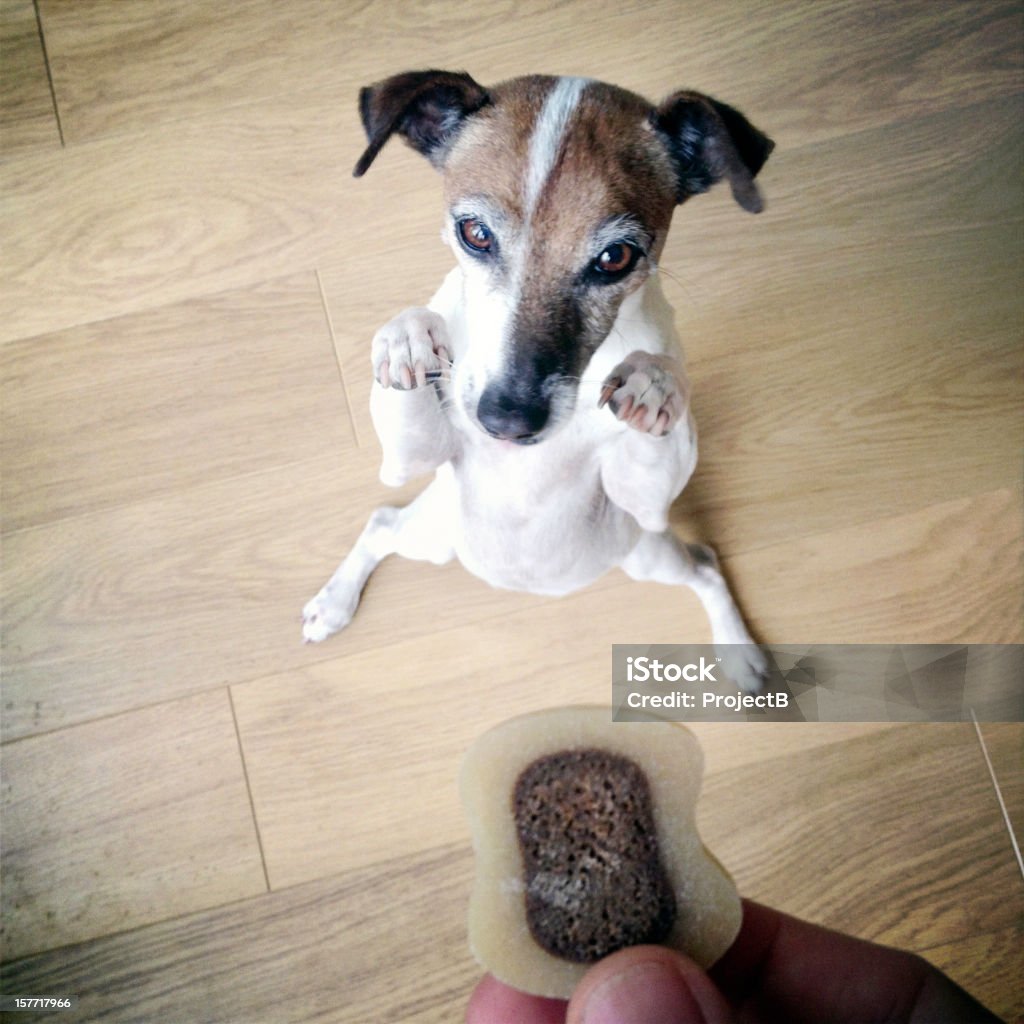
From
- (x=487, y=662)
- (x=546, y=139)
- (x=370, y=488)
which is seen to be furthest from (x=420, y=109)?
(x=487, y=662)

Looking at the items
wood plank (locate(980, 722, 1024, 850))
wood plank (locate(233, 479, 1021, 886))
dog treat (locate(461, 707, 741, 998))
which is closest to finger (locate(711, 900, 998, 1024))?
dog treat (locate(461, 707, 741, 998))

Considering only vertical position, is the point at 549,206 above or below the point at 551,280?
above

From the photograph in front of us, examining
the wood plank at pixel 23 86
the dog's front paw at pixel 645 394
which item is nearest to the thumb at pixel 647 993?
the dog's front paw at pixel 645 394

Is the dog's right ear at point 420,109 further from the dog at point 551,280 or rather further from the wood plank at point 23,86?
the wood plank at point 23,86

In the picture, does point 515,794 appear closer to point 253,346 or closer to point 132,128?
point 253,346

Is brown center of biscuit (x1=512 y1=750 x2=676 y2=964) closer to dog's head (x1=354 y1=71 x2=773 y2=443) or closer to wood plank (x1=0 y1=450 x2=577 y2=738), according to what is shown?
wood plank (x1=0 y1=450 x2=577 y2=738)

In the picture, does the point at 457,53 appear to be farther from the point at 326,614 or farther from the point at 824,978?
the point at 824,978

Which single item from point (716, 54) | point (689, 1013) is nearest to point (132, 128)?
point (716, 54)

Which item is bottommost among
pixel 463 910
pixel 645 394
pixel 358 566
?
pixel 463 910
